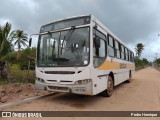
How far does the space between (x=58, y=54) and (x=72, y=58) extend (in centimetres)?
65

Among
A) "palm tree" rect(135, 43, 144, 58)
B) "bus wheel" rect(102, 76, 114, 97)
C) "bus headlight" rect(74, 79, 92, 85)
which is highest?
"palm tree" rect(135, 43, 144, 58)

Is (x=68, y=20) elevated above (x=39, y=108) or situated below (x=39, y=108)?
above

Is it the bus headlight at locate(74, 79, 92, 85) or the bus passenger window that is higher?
the bus passenger window

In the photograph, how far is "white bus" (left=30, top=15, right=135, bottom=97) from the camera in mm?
7410

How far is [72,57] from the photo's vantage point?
763 centimetres

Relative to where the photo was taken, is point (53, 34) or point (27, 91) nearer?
point (53, 34)

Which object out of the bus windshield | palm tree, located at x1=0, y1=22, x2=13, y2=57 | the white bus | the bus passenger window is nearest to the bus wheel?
the white bus

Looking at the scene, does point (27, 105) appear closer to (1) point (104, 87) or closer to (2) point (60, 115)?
(2) point (60, 115)

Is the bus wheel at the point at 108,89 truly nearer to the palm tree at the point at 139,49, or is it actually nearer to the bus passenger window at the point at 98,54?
the bus passenger window at the point at 98,54

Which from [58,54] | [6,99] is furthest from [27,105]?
[58,54]

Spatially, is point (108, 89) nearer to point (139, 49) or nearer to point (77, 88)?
point (77, 88)

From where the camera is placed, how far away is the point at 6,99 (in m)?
8.52

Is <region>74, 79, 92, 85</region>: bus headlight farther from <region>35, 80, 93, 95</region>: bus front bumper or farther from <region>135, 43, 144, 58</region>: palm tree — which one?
<region>135, 43, 144, 58</region>: palm tree

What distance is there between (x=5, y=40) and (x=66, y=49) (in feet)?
24.1
